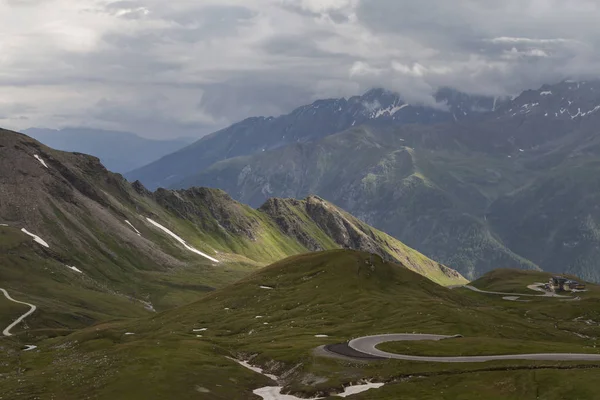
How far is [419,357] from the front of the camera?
12825cm

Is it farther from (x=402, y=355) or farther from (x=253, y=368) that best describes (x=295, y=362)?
(x=402, y=355)

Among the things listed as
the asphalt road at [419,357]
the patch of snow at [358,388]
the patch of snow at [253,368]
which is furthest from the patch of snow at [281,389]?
the asphalt road at [419,357]

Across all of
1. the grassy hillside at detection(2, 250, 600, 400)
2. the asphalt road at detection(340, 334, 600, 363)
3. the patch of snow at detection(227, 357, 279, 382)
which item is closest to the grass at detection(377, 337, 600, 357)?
the grassy hillside at detection(2, 250, 600, 400)

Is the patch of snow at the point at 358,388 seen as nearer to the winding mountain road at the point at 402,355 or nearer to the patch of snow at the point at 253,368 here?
the winding mountain road at the point at 402,355

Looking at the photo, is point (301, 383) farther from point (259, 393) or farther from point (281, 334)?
point (281, 334)

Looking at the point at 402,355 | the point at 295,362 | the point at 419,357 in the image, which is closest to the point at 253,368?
the point at 295,362

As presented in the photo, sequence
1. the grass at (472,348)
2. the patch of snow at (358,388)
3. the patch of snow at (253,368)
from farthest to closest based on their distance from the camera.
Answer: the patch of snow at (253,368) < the grass at (472,348) < the patch of snow at (358,388)

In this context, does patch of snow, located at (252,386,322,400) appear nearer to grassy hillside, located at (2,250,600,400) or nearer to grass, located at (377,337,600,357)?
grassy hillside, located at (2,250,600,400)

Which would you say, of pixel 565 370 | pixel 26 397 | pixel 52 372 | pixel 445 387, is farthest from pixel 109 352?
pixel 565 370

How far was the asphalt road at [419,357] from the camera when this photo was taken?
12050cm

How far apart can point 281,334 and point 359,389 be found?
5981 cm

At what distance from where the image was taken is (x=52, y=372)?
128 m

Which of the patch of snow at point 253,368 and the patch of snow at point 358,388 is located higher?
the patch of snow at point 358,388

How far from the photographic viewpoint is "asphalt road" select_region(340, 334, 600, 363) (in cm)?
12050
